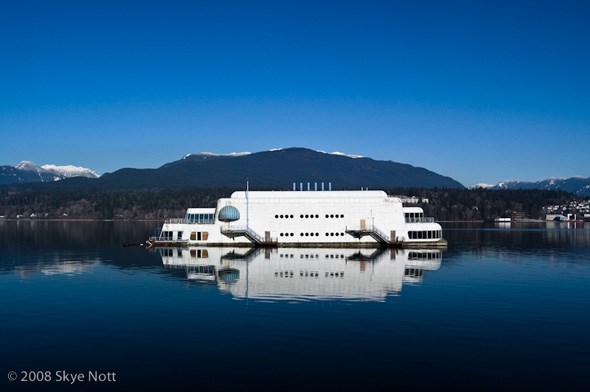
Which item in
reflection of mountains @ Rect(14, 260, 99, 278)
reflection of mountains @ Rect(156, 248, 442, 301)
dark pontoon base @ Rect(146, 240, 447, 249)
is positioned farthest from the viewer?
dark pontoon base @ Rect(146, 240, 447, 249)

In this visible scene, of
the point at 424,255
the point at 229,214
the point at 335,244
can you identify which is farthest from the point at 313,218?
the point at 424,255

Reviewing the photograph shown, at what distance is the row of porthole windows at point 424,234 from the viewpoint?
85125 mm

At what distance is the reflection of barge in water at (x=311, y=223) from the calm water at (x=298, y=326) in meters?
22.1

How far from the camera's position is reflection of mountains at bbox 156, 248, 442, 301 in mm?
44844

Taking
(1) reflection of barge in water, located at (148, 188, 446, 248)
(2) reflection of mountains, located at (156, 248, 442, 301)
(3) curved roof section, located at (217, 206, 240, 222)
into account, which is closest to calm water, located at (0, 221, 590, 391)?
(2) reflection of mountains, located at (156, 248, 442, 301)

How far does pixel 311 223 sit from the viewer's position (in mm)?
85125

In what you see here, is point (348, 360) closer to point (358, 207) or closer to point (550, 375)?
point (550, 375)

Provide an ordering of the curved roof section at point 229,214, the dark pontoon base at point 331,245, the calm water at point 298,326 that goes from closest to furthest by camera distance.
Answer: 1. the calm water at point 298,326
2. the dark pontoon base at point 331,245
3. the curved roof section at point 229,214

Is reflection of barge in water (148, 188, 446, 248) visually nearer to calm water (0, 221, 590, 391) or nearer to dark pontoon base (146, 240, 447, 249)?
dark pontoon base (146, 240, 447, 249)

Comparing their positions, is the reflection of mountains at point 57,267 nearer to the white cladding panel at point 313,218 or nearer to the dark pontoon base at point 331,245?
the dark pontoon base at point 331,245

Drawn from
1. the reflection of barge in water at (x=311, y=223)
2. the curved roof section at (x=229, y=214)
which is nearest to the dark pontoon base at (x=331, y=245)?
the reflection of barge in water at (x=311, y=223)

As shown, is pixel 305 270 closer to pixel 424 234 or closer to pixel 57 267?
pixel 57 267

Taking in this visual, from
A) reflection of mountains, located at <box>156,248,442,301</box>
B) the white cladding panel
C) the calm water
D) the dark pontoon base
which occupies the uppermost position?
the white cladding panel

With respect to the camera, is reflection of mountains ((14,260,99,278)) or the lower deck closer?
reflection of mountains ((14,260,99,278))
